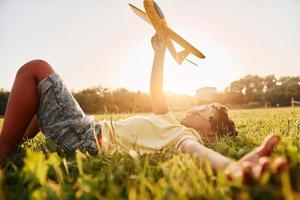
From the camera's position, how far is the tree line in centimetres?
2983

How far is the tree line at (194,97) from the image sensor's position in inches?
1174

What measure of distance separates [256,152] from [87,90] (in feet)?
115

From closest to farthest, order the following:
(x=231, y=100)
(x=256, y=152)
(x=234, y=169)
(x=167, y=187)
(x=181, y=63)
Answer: (x=167, y=187), (x=234, y=169), (x=256, y=152), (x=181, y=63), (x=231, y=100)

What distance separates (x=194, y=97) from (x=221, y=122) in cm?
3147

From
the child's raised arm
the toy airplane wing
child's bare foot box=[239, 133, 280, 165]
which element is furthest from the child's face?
child's bare foot box=[239, 133, 280, 165]

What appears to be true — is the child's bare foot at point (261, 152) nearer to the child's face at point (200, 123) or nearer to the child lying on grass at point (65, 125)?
the child lying on grass at point (65, 125)

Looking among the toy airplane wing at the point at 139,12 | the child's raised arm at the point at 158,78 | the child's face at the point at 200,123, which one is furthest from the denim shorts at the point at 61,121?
the toy airplane wing at the point at 139,12

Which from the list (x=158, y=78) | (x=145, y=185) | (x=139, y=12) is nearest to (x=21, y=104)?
(x=158, y=78)

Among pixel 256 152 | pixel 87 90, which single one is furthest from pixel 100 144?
pixel 87 90

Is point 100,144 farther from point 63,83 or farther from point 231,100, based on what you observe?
point 231,100

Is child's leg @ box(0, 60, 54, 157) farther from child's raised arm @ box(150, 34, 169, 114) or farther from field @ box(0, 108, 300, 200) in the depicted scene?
child's raised arm @ box(150, 34, 169, 114)

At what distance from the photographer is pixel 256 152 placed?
2.40 metres

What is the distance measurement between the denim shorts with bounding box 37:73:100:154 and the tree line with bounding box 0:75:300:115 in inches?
13.6

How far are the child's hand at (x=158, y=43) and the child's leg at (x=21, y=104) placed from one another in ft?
4.67
